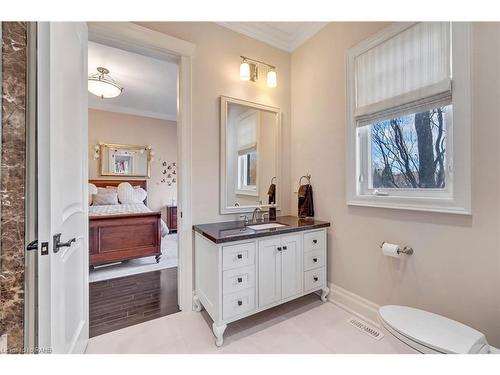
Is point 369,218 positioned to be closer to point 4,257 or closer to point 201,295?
point 201,295

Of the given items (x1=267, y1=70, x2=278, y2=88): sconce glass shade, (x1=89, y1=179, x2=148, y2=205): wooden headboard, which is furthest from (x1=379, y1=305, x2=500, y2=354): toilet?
(x1=89, y1=179, x2=148, y2=205): wooden headboard

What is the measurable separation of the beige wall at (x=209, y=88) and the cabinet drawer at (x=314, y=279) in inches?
35.1

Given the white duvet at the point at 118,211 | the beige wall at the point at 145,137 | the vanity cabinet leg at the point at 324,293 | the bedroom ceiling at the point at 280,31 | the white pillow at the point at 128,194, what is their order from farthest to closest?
1. the beige wall at the point at 145,137
2. the white pillow at the point at 128,194
3. the white duvet at the point at 118,211
4. the bedroom ceiling at the point at 280,31
5. the vanity cabinet leg at the point at 324,293

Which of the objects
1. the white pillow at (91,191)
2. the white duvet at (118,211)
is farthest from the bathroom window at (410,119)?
the white pillow at (91,191)

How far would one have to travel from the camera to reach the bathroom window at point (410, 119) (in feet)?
4.42

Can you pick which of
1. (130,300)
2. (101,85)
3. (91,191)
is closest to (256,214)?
(130,300)

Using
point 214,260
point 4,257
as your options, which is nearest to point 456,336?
point 214,260

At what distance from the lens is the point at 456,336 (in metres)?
1.08

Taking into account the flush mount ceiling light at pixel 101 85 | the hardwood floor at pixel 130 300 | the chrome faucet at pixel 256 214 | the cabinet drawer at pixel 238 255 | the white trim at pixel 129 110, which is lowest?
the hardwood floor at pixel 130 300

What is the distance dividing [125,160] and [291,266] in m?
4.62

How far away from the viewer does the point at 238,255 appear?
5.35 ft

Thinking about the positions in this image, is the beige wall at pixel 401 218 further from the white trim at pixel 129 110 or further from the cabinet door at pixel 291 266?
the white trim at pixel 129 110

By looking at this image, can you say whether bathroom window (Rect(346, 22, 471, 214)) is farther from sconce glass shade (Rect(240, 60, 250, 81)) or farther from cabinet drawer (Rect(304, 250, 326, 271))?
sconce glass shade (Rect(240, 60, 250, 81))

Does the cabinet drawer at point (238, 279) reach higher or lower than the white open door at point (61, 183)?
lower
